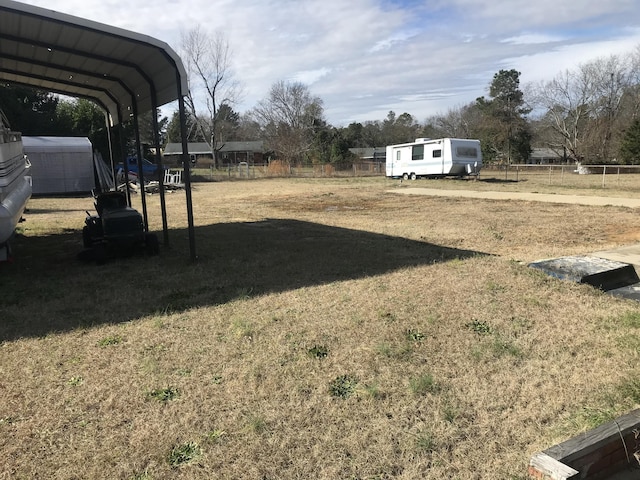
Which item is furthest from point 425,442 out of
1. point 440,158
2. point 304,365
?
point 440,158

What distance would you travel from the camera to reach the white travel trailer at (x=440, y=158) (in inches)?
1040

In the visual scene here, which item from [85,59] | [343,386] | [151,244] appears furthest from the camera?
[85,59]

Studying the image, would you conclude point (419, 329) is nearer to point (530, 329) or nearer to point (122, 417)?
point (530, 329)

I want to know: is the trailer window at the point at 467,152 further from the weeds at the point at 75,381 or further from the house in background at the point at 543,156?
the house in background at the point at 543,156

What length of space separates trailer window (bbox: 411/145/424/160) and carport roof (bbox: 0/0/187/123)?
2102cm

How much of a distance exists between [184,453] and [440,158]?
86.6 ft

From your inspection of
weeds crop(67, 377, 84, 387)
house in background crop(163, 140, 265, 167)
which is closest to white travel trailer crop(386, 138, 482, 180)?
weeds crop(67, 377, 84, 387)

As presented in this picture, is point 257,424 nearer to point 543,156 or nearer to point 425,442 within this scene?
point 425,442

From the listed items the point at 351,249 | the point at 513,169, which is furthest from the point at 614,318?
the point at 513,169

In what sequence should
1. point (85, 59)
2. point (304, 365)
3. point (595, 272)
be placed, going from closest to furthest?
point (304, 365) < point (595, 272) < point (85, 59)

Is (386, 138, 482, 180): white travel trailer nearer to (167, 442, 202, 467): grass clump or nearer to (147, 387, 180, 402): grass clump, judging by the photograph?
(147, 387, 180, 402): grass clump

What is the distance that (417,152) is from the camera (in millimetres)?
28859

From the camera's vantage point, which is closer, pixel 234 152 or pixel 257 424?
pixel 257 424

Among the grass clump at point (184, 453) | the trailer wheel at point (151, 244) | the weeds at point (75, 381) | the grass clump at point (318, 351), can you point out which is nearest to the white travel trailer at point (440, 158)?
the trailer wheel at point (151, 244)
